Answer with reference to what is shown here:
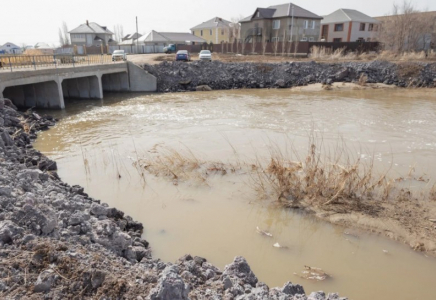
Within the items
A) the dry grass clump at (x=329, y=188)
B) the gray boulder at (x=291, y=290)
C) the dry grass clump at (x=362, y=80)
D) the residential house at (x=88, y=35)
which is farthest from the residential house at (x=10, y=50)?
the gray boulder at (x=291, y=290)

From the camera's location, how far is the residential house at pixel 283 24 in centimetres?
5372

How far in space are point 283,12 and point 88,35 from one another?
132 ft

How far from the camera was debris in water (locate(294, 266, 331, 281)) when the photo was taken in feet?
17.9

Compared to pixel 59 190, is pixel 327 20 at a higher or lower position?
higher

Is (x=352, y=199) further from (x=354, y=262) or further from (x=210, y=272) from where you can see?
(x=210, y=272)

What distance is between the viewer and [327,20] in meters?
59.1

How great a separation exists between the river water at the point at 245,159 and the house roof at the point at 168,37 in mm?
43525

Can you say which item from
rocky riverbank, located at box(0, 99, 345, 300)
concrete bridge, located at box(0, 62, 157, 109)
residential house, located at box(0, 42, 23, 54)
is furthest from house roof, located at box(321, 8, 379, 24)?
rocky riverbank, located at box(0, 99, 345, 300)

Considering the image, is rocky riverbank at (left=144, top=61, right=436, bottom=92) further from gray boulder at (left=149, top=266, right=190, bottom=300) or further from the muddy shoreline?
gray boulder at (left=149, top=266, right=190, bottom=300)

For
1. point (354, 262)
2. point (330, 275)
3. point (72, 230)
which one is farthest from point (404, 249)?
point (72, 230)

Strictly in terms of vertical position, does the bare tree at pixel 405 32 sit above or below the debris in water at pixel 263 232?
above

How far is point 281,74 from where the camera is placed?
3325cm

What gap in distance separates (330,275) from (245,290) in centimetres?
222

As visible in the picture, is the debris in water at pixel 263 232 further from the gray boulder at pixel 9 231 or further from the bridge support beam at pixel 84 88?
the bridge support beam at pixel 84 88
